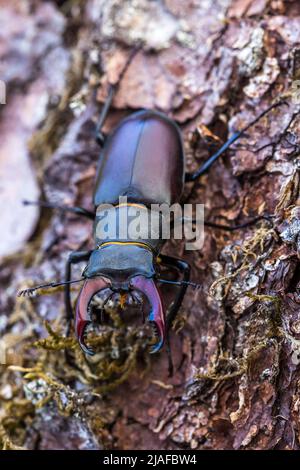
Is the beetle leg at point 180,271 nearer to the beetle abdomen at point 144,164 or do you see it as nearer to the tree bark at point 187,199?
the tree bark at point 187,199

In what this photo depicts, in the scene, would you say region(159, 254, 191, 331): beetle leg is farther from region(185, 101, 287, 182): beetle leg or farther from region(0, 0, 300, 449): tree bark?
region(185, 101, 287, 182): beetle leg

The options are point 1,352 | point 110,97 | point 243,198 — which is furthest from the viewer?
point 110,97

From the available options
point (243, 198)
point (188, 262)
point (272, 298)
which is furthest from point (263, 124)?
point (272, 298)

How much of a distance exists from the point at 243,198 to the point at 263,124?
0.41 metres

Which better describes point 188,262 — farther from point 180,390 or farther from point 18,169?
point 18,169

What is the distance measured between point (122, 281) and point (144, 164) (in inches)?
32.1

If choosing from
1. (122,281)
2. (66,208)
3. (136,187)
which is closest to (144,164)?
(136,187)

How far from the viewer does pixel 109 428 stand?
8.86 feet

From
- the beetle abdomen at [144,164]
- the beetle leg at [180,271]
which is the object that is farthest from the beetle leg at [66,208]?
the beetle leg at [180,271]

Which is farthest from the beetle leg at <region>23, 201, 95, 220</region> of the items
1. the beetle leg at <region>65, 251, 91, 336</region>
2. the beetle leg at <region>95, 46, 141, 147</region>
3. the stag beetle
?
the beetle leg at <region>95, 46, 141, 147</region>

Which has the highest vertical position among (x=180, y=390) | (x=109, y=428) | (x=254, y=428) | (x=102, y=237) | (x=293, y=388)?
(x=102, y=237)

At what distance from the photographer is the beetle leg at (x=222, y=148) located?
2791 mm

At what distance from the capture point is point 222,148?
2912 millimetres

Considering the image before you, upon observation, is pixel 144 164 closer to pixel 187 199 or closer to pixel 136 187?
pixel 136 187
